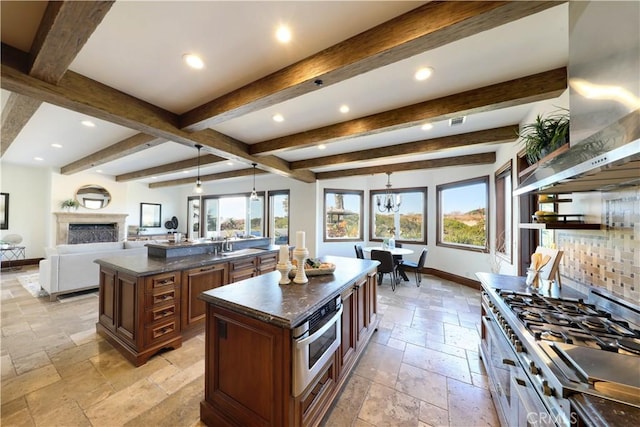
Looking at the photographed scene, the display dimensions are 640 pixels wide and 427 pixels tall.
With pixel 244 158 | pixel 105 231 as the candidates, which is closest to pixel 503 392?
pixel 244 158

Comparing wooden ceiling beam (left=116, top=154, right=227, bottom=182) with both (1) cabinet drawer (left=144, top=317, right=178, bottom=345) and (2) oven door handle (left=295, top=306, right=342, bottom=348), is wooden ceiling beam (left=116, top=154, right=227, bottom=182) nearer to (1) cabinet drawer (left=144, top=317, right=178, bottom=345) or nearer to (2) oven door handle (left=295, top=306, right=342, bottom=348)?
(1) cabinet drawer (left=144, top=317, right=178, bottom=345)

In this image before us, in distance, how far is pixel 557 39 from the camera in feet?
5.47

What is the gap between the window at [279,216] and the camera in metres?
7.06

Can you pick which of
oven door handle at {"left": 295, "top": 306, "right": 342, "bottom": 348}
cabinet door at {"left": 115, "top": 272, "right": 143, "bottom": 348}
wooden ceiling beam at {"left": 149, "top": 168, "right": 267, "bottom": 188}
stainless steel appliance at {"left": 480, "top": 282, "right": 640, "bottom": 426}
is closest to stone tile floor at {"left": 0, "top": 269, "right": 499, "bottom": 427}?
cabinet door at {"left": 115, "top": 272, "right": 143, "bottom": 348}

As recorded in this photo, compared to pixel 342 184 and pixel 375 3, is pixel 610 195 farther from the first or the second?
pixel 342 184

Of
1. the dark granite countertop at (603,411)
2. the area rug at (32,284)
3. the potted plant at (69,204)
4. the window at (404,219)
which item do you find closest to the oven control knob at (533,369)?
the dark granite countertop at (603,411)

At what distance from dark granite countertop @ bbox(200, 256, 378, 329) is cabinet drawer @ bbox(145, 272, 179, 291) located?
1.15 m

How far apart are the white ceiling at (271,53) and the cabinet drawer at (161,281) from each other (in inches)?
75.6

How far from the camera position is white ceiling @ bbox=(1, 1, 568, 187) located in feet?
4.77

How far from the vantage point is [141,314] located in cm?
235

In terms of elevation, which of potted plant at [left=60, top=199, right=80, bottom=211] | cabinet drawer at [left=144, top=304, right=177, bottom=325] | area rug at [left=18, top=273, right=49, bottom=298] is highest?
potted plant at [left=60, top=199, right=80, bottom=211]

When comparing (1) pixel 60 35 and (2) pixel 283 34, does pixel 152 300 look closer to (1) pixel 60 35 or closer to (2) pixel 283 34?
(1) pixel 60 35

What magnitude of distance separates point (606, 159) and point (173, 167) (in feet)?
22.0

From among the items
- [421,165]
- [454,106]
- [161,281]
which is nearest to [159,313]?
[161,281]
